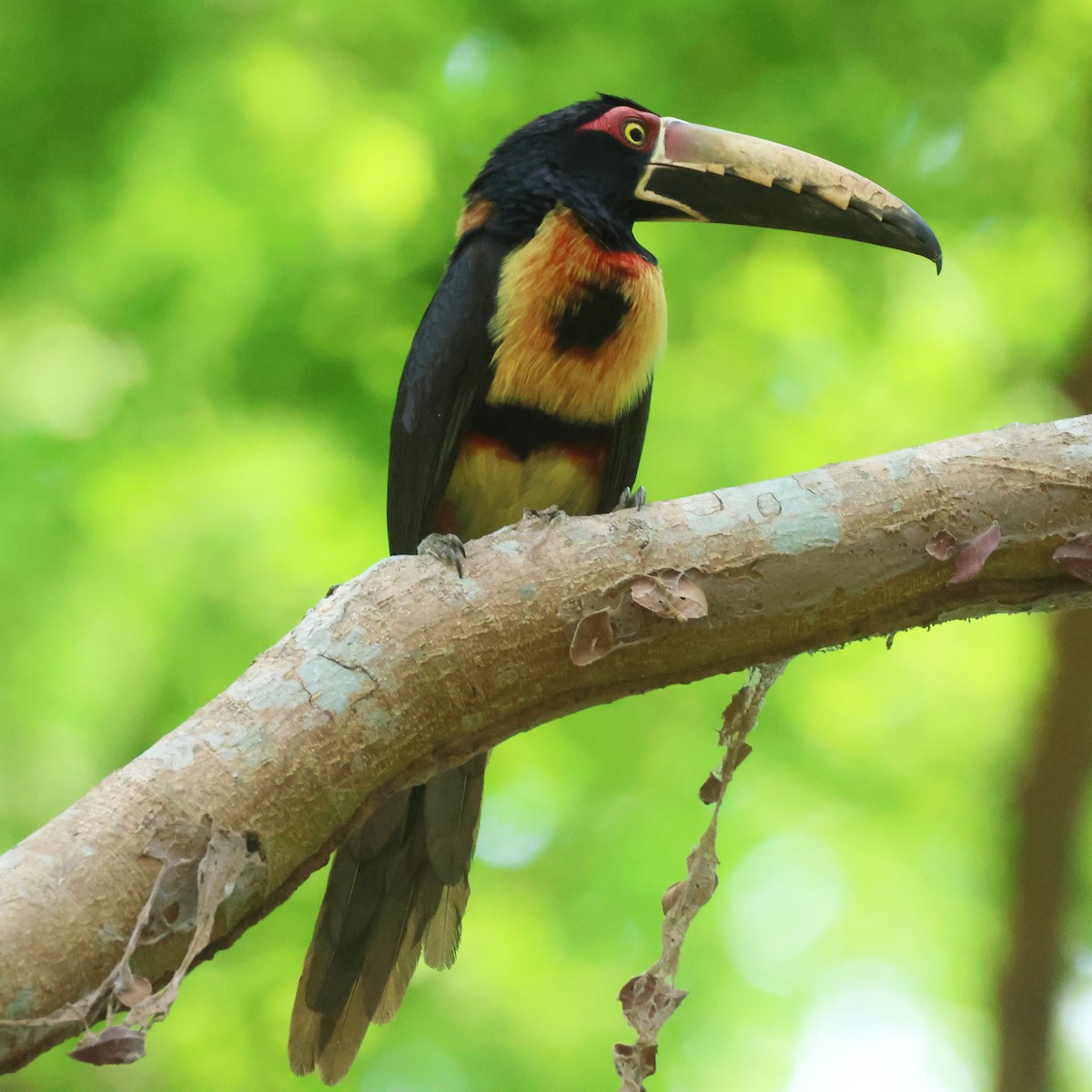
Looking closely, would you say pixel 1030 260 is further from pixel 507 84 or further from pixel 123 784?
pixel 123 784

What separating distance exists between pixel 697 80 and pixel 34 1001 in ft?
13.4

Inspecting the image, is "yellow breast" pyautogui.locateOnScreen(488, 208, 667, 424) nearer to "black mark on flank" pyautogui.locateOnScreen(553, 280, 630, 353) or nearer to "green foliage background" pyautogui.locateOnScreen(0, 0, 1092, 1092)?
"black mark on flank" pyautogui.locateOnScreen(553, 280, 630, 353)

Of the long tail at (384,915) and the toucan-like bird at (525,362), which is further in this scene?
the toucan-like bird at (525,362)

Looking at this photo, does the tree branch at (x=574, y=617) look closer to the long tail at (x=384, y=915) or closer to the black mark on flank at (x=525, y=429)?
the long tail at (x=384, y=915)

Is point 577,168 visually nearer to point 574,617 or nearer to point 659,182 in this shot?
point 659,182

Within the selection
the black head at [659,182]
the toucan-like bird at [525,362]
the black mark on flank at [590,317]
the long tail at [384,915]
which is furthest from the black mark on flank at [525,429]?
the long tail at [384,915]

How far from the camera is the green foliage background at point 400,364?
4.76 metres

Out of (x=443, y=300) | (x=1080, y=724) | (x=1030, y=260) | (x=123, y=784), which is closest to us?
(x=123, y=784)

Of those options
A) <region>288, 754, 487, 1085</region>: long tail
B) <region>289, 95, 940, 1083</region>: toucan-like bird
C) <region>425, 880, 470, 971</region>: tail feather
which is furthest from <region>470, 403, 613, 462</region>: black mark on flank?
<region>425, 880, 470, 971</region>: tail feather

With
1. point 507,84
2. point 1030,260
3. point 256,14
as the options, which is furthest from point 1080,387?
point 256,14

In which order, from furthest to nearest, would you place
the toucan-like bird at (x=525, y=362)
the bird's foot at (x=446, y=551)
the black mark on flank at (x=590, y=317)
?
1. the black mark on flank at (x=590, y=317)
2. the toucan-like bird at (x=525, y=362)
3. the bird's foot at (x=446, y=551)

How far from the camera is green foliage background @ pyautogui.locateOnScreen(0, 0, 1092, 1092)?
476 centimetres

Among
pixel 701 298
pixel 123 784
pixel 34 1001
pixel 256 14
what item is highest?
pixel 256 14

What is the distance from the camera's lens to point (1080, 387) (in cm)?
506
